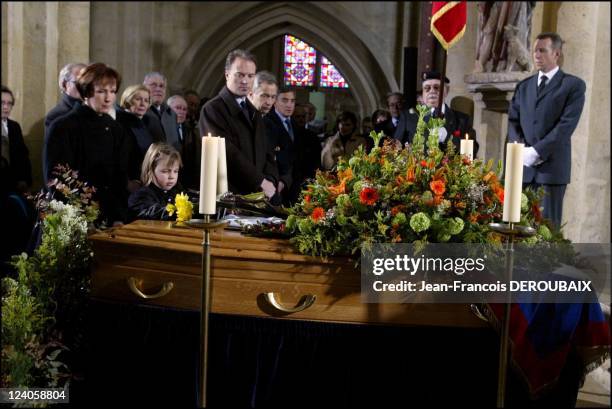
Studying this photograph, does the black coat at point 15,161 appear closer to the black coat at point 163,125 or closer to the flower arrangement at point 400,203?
the black coat at point 163,125

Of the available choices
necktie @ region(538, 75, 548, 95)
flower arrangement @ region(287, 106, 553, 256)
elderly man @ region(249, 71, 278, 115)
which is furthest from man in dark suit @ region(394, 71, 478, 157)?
flower arrangement @ region(287, 106, 553, 256)

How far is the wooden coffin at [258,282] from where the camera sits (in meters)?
2.76

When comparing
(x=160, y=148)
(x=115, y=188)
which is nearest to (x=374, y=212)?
(x=160, y=148)

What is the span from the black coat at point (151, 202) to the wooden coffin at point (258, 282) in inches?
27.2

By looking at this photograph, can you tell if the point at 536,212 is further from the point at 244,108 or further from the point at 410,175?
the point at 244,108

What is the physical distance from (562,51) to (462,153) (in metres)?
2.91

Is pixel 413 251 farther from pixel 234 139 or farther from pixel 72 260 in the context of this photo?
pixel 234 139

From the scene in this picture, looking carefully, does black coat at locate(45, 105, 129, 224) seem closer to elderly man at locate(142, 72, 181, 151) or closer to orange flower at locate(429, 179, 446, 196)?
elderly man at locate(142, 72, 181, 151)

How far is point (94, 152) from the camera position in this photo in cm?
443

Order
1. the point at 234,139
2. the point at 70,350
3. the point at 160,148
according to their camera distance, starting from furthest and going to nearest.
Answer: the point at 234,139
the point at 160,148
the point at 70,350

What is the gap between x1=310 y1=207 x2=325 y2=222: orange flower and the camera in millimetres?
2772

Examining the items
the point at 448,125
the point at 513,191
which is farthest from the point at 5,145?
the point at 513,191

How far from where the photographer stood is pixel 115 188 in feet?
14.9

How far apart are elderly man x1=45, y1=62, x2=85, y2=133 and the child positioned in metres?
1.08
